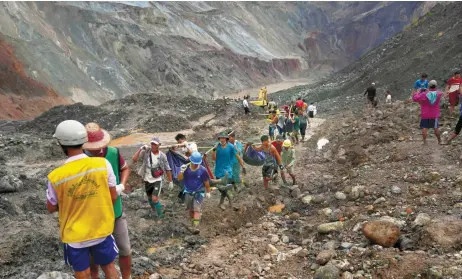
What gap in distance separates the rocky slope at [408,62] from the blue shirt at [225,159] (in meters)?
12.1

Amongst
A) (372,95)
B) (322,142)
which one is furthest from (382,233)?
(372,95)

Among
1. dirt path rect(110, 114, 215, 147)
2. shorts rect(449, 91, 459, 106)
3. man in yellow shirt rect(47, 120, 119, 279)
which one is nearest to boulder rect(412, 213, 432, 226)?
man in yellow shirt rect(47, 120, 119, 279)

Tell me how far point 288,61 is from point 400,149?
51.6 m

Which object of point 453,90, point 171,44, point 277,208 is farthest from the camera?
point 171,44

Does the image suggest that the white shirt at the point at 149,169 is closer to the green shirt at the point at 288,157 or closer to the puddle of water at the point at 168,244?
the puddle of water at the point at 168,244

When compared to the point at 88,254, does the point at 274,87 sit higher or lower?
higher

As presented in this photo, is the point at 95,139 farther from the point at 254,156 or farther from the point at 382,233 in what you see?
the point at 254,156

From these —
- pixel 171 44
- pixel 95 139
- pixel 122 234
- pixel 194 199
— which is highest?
pixel 171 44

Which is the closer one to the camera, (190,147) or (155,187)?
(155,187)

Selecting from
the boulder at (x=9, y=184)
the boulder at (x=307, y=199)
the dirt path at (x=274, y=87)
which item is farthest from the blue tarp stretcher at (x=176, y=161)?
the dirt path at (x=274, y=87)

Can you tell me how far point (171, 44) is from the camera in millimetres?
43250

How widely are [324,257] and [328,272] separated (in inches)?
14.4

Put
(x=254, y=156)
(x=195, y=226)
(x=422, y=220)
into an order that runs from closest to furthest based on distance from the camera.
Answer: (x=422, y=220), (x=195, y=226), (x=254, y=156)

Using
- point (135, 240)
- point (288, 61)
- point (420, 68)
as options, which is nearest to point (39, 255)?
point (135, 240)
